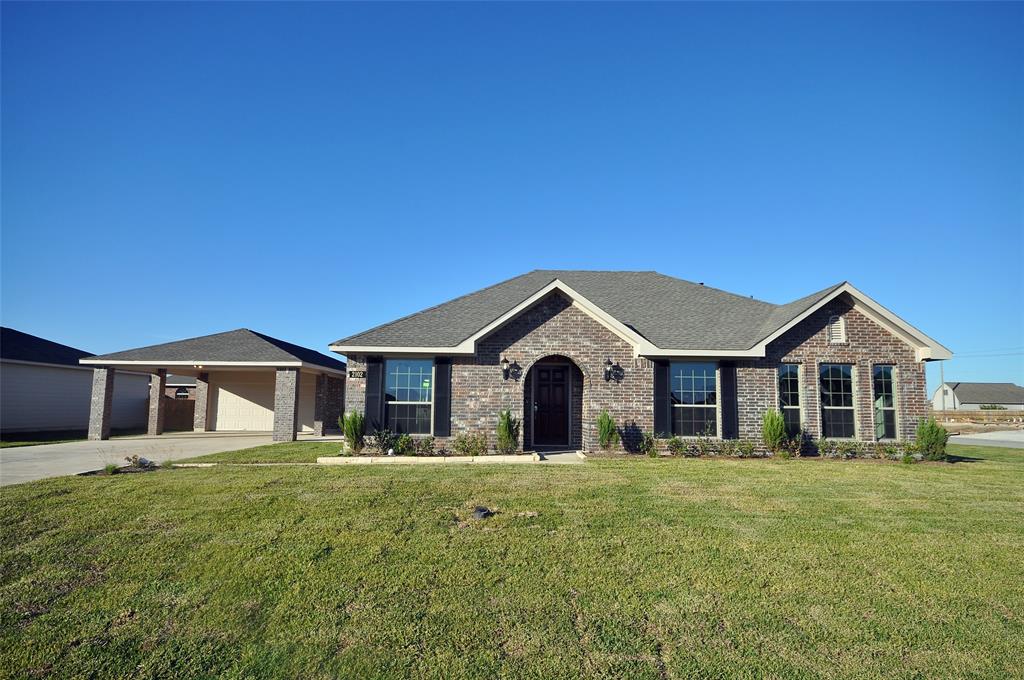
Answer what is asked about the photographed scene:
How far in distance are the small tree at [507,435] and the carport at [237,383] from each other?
9350 mm

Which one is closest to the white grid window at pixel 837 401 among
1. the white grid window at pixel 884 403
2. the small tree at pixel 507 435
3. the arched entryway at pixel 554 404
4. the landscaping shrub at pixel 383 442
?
the white grid window at pixel 884 403

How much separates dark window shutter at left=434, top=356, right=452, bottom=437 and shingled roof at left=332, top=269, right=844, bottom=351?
0.56 m

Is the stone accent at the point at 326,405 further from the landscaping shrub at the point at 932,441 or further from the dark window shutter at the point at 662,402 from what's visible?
the landscaping shrub at the point at 932,441

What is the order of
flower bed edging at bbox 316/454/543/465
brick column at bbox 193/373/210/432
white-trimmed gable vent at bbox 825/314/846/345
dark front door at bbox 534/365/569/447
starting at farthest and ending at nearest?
brick column at bbox 193/373/210/432
dark front door at bbox 534/365/569/447
white-trimmed gable vent at bbox 825/314/846/345
flower bed edging at bbox 316/454/543/465

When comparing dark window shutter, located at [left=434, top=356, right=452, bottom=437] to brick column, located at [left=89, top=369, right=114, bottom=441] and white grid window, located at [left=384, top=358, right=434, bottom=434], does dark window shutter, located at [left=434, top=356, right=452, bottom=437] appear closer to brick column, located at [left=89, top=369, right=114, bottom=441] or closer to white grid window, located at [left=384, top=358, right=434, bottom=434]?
white grid window, located at [left=384, top=358, right=434, bottom=434]

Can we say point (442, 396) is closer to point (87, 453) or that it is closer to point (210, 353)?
point (87, 453)

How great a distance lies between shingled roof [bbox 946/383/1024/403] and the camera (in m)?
71.7

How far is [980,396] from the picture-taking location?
73.6 metres

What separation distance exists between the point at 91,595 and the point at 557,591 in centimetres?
426

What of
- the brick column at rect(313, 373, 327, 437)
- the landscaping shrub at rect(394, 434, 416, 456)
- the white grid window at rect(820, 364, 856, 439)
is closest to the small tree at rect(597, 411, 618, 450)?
the landscaping shrub at rect(394, 434, 416, 456)

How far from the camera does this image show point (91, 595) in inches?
191

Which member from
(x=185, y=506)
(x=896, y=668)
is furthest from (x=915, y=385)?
(x=185, y=506)

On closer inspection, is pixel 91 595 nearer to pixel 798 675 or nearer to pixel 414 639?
pixel 414 639

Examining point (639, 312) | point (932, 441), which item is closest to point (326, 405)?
point (639, 312)
